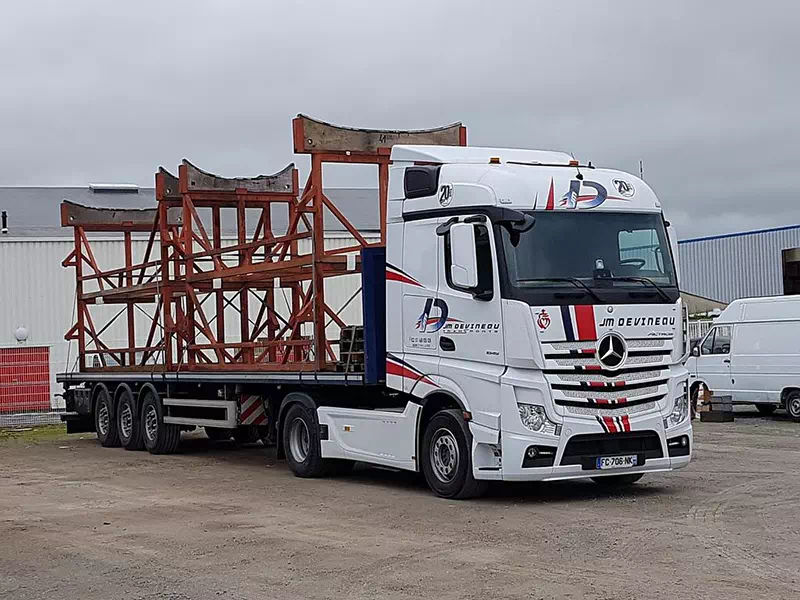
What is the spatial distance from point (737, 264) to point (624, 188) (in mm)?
34367

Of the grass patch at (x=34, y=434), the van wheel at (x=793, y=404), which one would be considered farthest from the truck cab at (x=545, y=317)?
the grass patch at (x=34, y=434)

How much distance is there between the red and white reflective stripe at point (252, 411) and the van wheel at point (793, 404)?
38.3 feet

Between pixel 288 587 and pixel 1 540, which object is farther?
pixel 1 540

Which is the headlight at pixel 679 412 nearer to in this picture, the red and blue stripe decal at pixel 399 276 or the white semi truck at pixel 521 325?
the white semi truck at pixel 521 325

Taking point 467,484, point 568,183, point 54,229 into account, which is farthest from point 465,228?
point 54,229

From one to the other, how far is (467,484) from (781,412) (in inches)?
653

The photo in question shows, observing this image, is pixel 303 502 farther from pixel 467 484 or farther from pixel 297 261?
pixel 297 261

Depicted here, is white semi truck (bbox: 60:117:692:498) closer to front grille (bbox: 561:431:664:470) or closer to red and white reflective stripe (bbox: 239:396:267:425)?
front grille (bbox: 561:431:664:470)

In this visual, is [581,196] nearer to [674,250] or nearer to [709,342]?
[674,250]

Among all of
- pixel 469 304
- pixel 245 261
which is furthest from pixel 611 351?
pixel 245 261

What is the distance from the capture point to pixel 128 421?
21.5 metres

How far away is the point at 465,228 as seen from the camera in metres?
12.5

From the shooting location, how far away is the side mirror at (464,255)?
1250cm

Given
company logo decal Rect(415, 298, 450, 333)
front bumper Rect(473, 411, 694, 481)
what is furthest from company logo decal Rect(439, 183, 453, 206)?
front bumper Rect(473, 411, 694, 481)
